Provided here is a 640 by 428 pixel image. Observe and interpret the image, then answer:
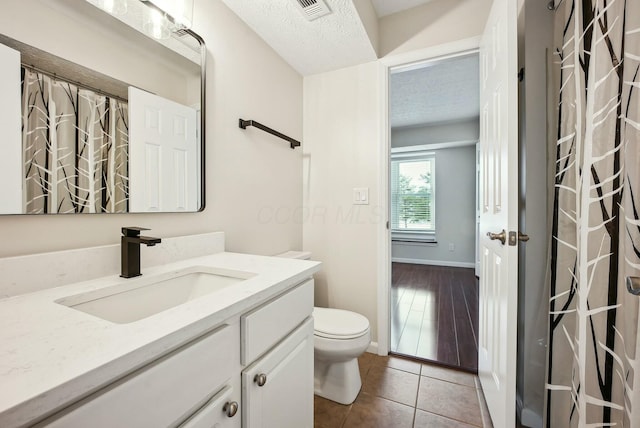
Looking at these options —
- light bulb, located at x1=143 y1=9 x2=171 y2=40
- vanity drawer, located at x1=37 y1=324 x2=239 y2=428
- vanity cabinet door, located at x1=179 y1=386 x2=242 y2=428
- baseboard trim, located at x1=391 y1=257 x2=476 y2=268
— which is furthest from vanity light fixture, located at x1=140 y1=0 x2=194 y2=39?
baseboard trim, located at x1=391 y1=257 x2=476 y2=268

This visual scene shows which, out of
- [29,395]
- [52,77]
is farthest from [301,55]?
[29,395]

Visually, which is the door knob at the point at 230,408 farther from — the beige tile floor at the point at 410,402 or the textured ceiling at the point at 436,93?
the textured ceiling at the point at 436,93

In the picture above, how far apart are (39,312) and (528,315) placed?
177cm

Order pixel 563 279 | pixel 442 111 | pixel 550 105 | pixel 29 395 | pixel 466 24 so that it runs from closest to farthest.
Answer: pixel 29 395, pixel 563 279, pixel 550 105, pixel 466 24, pixel 442 111

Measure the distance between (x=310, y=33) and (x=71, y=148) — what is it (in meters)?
1.35

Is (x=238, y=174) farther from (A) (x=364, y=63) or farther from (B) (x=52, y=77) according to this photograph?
(A) (x=364, y=63)

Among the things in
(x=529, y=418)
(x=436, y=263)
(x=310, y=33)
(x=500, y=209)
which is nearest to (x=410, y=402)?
(x=529, y=418)

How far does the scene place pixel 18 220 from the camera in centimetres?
73

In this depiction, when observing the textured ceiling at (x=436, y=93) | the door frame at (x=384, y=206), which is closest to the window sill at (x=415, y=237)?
the textured ceiling at (x=436, y=93)

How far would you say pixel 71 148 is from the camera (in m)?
0.81

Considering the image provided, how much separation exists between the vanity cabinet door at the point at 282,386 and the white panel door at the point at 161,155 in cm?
72

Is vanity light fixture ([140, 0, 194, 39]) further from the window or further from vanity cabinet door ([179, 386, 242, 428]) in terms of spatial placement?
the window

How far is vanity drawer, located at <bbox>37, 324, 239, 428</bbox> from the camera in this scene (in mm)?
386

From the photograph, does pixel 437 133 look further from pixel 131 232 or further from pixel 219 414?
pixel 219 414
